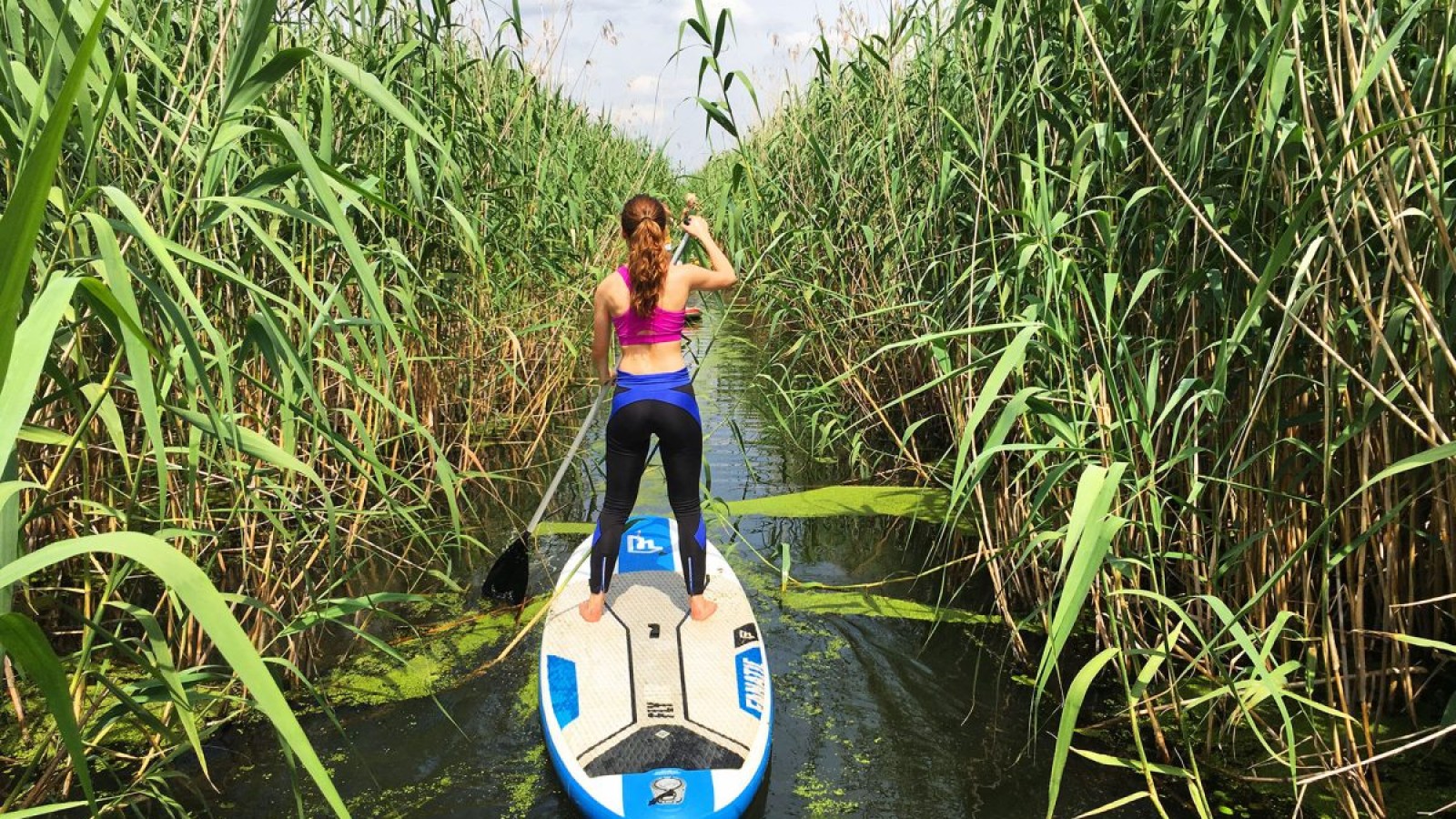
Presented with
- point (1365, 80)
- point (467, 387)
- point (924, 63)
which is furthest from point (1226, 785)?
point (467, 387)

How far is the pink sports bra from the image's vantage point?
119 inches

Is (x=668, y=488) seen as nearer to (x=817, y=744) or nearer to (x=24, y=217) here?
(x=817, y=744)

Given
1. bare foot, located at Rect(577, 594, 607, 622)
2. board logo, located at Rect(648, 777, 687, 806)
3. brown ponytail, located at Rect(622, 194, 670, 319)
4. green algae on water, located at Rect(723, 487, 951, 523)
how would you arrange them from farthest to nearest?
green algae on water, located at Rect(723, 487, 951, 523)
bare foot, located at Rect(577, 594, 607, 622)
brown ponytail, located at Rect(622, 194, 670, 319)
board logo, located at Rect(648, 777, 687, 806)

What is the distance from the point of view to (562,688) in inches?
109

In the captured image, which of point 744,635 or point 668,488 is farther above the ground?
point 668,488

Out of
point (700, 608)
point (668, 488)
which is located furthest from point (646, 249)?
point (700, 608)

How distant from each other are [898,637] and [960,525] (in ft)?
1.95

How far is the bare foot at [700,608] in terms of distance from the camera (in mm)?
3148

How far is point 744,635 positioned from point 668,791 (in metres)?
0.76

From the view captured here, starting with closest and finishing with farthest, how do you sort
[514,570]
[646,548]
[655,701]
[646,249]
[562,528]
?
[655,701] → [646,249] → [514,570] → [646,548] → [562,528]

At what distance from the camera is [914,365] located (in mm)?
4707

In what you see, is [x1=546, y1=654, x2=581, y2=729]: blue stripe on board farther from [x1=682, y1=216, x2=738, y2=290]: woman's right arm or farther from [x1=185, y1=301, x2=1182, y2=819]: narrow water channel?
[x1=682, y1=216, x2=738, y2=290]: woman's right arm

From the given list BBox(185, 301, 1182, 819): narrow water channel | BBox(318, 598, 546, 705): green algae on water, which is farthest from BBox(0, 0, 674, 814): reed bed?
BBox(185, 301, 1182, 819): narrow water channel

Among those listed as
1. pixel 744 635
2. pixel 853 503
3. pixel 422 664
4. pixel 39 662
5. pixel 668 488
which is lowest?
pixel 422 664
